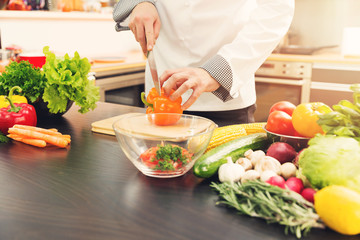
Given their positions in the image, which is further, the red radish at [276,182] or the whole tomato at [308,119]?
the whole tomato at [308,119]

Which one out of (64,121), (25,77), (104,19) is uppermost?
(104,19)

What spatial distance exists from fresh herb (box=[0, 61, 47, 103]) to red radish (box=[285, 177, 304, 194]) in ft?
3.16

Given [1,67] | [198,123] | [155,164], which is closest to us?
[155,164]

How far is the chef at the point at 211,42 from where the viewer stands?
1200 mm

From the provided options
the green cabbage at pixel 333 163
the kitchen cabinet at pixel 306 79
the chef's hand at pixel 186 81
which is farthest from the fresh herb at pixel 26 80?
the kitchen cabinet at pixel 306 79

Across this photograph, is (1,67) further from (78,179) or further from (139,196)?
(139,196)

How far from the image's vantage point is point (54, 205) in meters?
0.73

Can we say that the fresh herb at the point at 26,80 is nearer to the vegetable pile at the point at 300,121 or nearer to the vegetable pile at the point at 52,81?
the vegetable pile at the point at 52,81

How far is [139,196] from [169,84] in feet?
1.43

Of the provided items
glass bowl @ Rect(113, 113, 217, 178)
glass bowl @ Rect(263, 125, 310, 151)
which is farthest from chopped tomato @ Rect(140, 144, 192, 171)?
glass bowl @ Rect(263, 125, 310, 151)

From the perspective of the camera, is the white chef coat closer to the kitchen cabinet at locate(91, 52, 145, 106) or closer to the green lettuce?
the green lettuce

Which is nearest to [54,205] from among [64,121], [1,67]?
[64,121]

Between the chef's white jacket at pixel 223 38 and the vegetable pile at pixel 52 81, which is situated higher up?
the chef's white jacket at pixel 223 38

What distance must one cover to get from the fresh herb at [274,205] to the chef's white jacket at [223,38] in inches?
22.2
